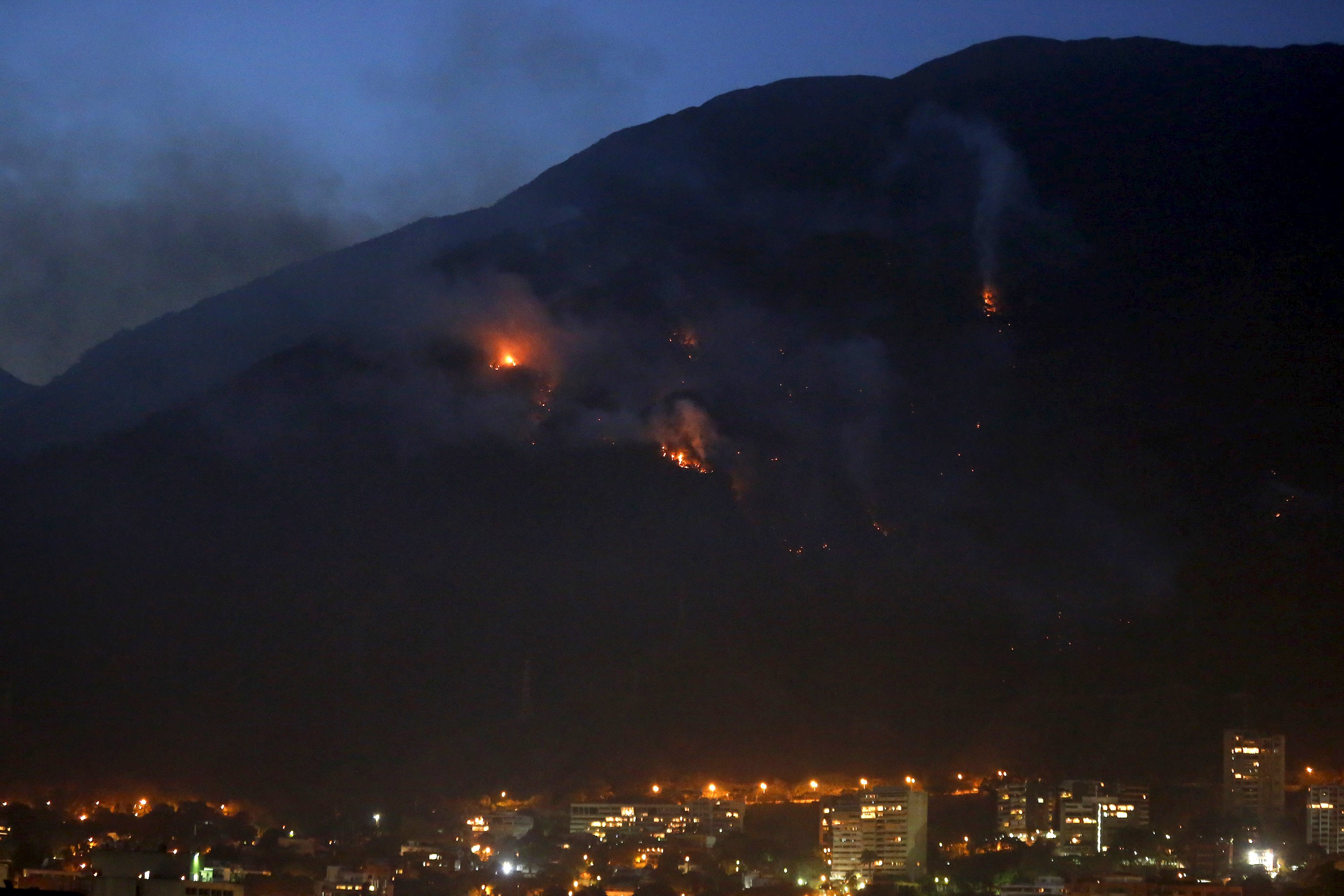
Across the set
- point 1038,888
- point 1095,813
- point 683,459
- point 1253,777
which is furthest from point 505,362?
point 1038,888

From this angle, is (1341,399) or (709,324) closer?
(1341,399)

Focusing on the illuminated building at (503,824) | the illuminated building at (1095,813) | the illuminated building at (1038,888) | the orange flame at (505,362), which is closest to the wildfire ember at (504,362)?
the orange flame at (505,362)

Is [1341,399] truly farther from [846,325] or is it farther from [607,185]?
[607,185]

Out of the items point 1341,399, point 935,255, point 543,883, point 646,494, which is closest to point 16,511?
point 646,494

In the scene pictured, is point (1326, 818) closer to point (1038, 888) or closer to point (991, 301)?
point (1038, 888)

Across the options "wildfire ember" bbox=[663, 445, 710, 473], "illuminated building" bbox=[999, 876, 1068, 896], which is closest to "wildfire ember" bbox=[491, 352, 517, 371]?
"wildfire ember" bbox=[663, 445, 710, 473]

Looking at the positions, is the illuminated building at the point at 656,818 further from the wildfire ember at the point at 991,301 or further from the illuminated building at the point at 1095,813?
the wildfire ember at the point at 991,301
